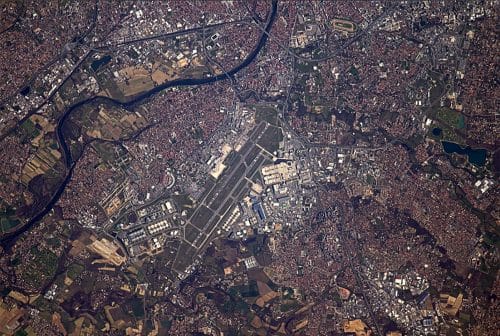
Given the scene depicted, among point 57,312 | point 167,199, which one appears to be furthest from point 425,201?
point 57,312

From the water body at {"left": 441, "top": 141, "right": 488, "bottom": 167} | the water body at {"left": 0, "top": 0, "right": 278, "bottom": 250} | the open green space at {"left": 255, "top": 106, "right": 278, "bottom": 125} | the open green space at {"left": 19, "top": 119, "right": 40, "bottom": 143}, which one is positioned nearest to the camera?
the water body at {"left": 441, "top": 141, "right": 488, "bottom": 167}

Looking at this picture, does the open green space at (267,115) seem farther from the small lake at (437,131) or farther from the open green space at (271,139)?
the small lake at (437,131)

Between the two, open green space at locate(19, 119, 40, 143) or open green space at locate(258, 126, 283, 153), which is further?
open green space at locate(258, 126, 283, 153)

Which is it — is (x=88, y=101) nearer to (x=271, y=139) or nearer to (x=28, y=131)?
(x=28, y=131)

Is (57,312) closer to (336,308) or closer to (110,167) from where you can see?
(110,167)

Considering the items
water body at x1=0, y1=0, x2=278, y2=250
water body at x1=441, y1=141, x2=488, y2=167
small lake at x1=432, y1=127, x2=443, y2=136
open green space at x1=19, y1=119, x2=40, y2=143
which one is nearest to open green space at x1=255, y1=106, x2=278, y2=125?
water body at x1=0, y1=0, x2=278, y2=250

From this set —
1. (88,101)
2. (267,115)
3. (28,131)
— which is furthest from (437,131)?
A: (28,131)

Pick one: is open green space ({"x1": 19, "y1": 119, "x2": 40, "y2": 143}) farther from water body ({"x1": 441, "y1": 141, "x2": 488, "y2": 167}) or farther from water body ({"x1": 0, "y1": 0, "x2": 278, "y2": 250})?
water body ({"x1": 441, "y1": 141, "x2": 488, "y2": 167})
